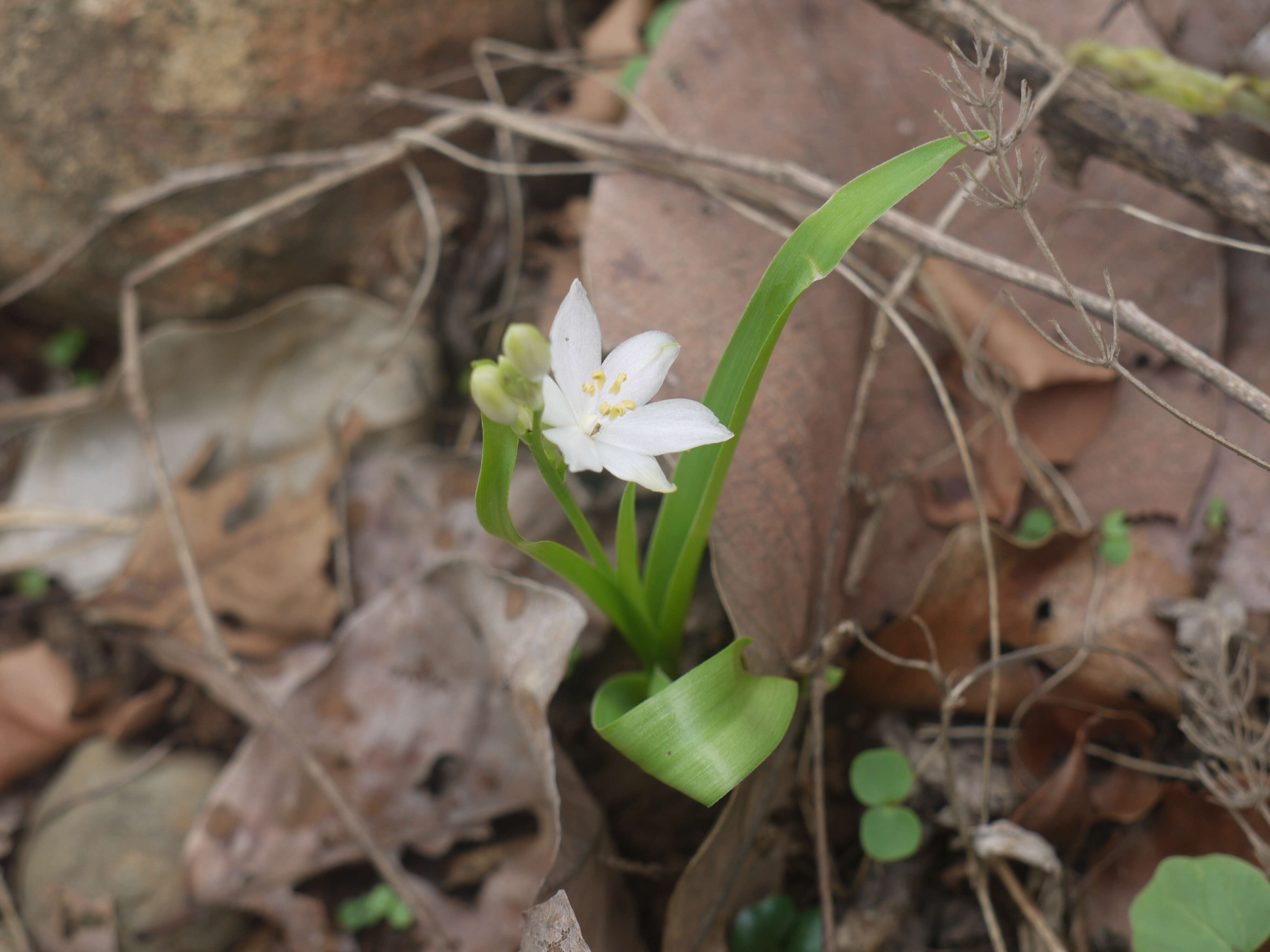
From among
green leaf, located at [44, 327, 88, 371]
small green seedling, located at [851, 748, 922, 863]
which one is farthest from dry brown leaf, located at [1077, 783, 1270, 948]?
green leaf, located at [44, 327, 88, 371]

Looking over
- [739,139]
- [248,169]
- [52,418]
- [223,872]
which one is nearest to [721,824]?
[223,872]

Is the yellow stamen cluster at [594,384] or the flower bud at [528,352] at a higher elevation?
the flower bud at [528,352]

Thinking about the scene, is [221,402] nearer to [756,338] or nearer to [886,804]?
[756,338]

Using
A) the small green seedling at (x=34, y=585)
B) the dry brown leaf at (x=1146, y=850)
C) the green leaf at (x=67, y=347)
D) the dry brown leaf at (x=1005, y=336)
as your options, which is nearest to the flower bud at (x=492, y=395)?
the dry brown leaf at (x=1005, y=336)

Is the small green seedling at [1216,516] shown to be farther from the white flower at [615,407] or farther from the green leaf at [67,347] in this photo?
the green leaf at [67,347]

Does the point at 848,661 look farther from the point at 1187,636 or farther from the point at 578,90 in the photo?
the point at 578,90

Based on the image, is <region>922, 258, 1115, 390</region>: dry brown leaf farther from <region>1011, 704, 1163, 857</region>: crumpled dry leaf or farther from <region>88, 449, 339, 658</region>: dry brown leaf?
<region>88, 449, 339, 658</region>: dry brown leaf
